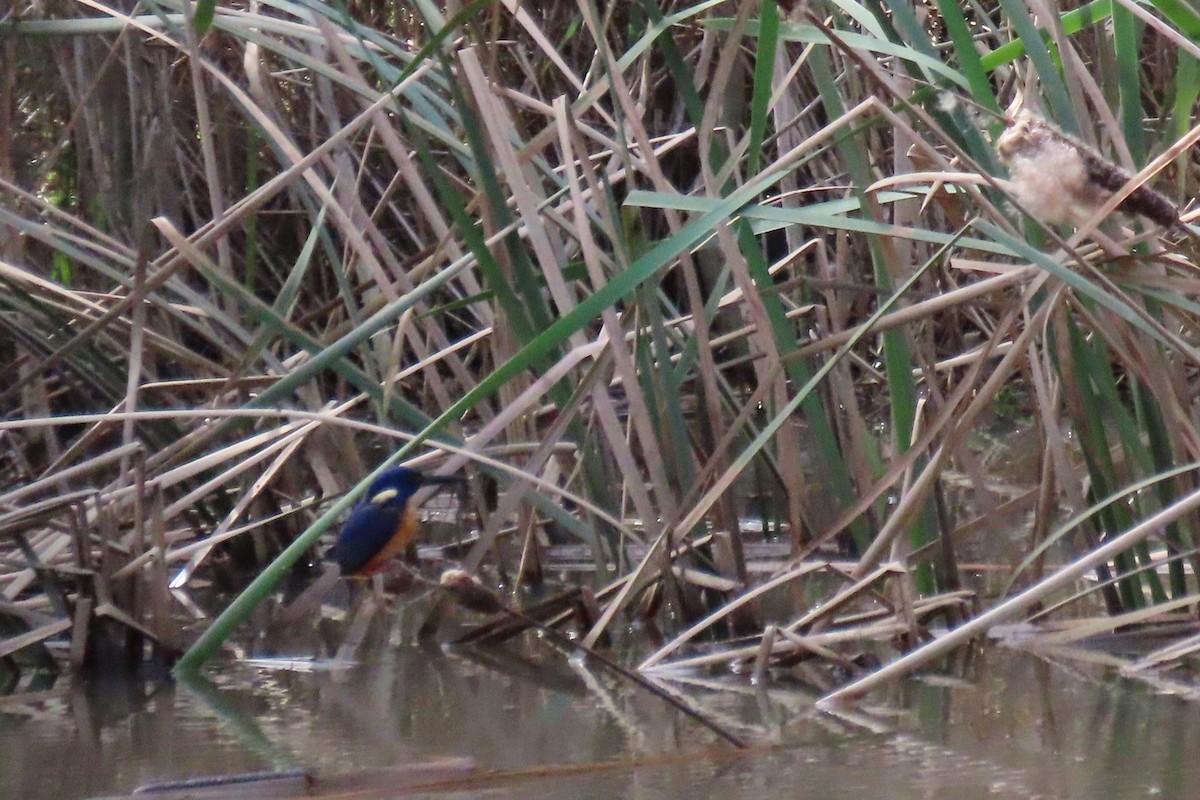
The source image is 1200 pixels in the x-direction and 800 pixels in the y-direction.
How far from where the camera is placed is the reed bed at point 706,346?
1.88 metres

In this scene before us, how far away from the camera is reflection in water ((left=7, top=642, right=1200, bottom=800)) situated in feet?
4.87

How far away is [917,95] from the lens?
1922mm

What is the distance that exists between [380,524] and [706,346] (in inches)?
20.2

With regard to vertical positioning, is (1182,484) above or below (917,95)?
below

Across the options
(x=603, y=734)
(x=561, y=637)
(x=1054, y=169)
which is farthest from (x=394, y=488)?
(x=1054, y=169)

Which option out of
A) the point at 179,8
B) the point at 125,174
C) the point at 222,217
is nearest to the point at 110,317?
the point at 222,217

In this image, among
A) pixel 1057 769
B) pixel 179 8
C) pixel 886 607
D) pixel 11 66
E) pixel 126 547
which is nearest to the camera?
pixel 1057 769

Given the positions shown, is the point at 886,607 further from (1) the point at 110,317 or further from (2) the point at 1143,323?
(1) the point at 110,317

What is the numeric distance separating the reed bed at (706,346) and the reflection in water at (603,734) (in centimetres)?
9

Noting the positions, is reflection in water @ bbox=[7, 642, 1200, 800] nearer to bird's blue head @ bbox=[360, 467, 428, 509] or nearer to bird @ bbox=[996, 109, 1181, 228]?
bird's blue head @ bbox=[360, 467, 428, 509]

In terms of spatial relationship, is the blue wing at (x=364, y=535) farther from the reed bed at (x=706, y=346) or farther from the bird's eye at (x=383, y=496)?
the reed bed at (x=706, y=346)

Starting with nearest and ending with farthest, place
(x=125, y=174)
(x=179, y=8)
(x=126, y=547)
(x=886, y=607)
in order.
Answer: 1. (x=886, y=607)
2. (x=126, y=547)
3. (x=179, y=8)
4. (x=125, y=174)

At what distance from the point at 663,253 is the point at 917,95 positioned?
1.29ft

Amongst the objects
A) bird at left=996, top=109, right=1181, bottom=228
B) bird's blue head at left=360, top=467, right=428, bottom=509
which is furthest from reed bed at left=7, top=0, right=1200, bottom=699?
bird's blue head at left=360, top=467, right=428, bottom=509
